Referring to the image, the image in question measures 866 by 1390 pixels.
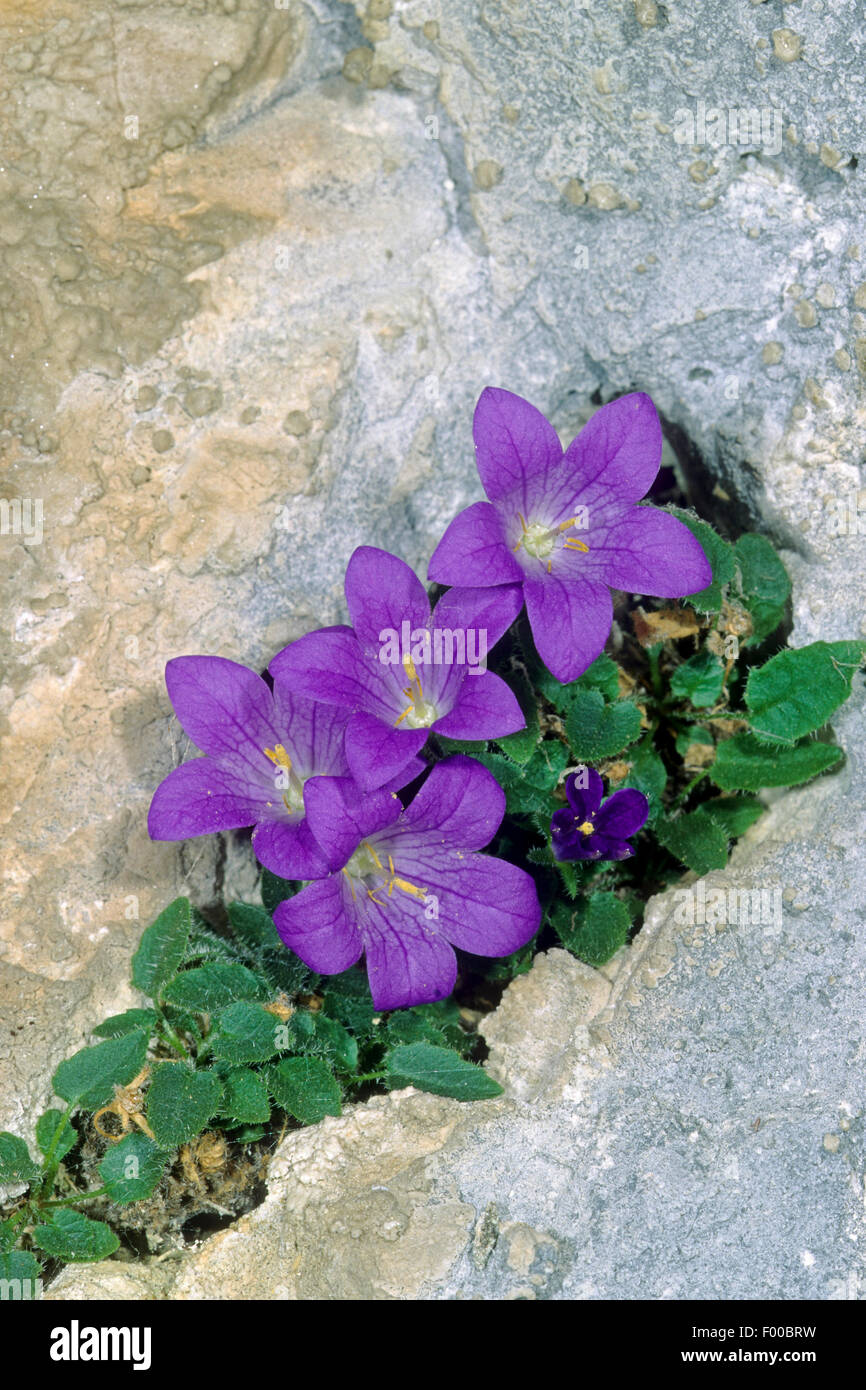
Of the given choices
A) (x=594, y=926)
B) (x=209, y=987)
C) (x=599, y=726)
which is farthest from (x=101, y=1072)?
(x=599, y=726)

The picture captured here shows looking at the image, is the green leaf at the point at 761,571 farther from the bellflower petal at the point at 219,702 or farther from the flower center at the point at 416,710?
the bellflower petal at the point at 219,702

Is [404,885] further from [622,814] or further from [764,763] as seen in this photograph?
[764,763]

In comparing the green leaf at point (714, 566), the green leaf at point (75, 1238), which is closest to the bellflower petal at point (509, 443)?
the green leaf at point (714, 566)

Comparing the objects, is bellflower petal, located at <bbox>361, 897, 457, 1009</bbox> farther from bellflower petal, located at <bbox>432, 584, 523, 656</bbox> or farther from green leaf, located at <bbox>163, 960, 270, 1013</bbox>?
bellflower petal, located at <bbox>432, 584, 523, 656</bbox>

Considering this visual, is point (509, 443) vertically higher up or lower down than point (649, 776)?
higher up

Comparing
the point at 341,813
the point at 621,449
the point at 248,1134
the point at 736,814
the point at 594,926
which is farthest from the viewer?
the point at 736,814

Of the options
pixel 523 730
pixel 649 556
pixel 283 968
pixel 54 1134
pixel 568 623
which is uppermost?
pixel 649 556

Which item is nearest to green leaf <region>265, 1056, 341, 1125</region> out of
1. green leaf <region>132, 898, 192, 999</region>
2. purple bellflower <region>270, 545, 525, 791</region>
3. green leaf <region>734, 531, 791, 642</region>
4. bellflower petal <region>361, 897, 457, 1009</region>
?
bellflower petal <region>361, 897, 457, 1009</region>

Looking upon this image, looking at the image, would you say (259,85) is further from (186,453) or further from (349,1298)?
(349,1298)
